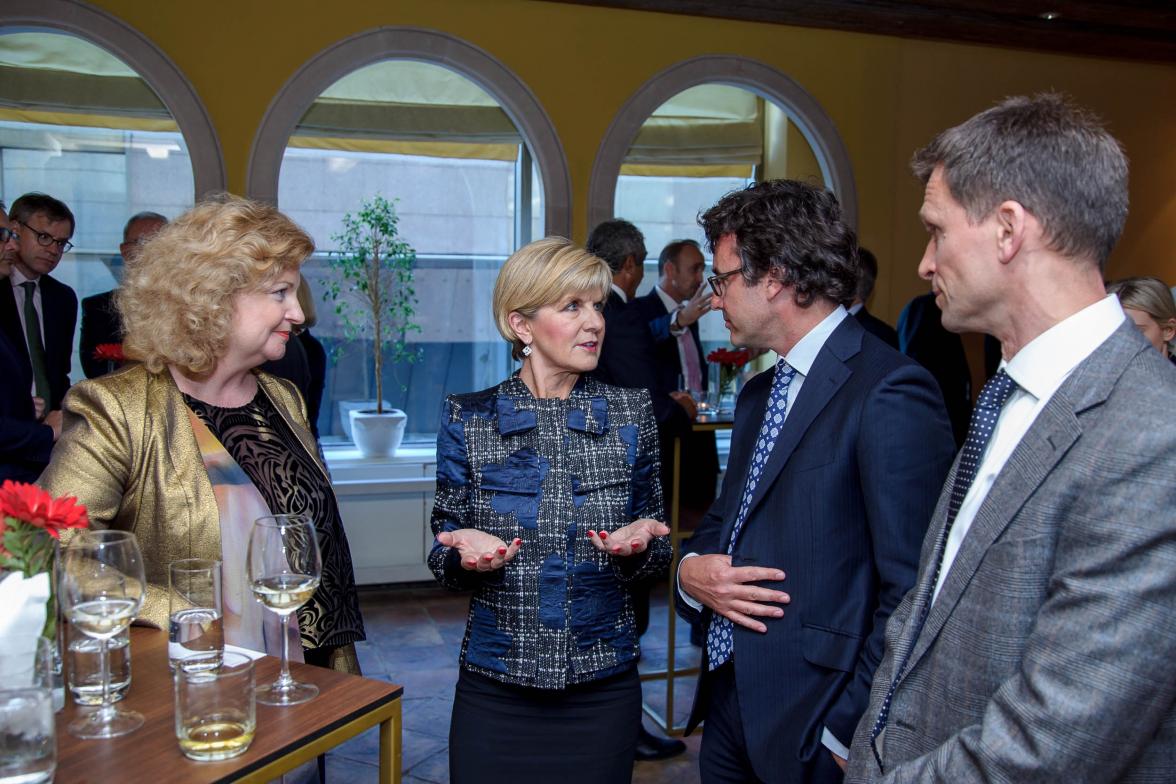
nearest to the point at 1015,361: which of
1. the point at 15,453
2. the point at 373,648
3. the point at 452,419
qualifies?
the point at 452,419

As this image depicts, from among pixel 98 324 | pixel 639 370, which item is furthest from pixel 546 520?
pixel 98 324

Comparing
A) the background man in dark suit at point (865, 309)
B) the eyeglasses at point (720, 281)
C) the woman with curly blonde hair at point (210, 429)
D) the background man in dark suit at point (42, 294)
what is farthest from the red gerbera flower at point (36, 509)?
the background man in dark suit at point (865, 309)

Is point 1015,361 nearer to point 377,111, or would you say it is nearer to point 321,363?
point 321,363

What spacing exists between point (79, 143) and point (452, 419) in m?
4.97

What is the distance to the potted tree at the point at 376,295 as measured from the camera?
6.17m

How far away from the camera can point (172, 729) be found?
4.37 feet

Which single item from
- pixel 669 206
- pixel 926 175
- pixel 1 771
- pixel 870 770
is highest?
pixel 669 206

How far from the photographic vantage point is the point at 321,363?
4906 millimetres

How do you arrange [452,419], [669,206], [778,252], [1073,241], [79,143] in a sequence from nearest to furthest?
[1073,241]
[778,252]
[452,419]
[79,143]
[669,206]

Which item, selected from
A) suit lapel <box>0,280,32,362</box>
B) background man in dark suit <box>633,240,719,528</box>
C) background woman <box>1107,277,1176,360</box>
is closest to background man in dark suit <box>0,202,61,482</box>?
suit lapel <box>0,280,32,362</box>

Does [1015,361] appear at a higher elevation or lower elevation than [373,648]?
higher

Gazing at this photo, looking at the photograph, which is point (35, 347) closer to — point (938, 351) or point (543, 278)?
point (543, 278)

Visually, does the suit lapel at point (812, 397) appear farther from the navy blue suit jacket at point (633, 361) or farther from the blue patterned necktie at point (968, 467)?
the navy blue suit jacket at point (633, 361)

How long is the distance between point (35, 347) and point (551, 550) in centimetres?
332
